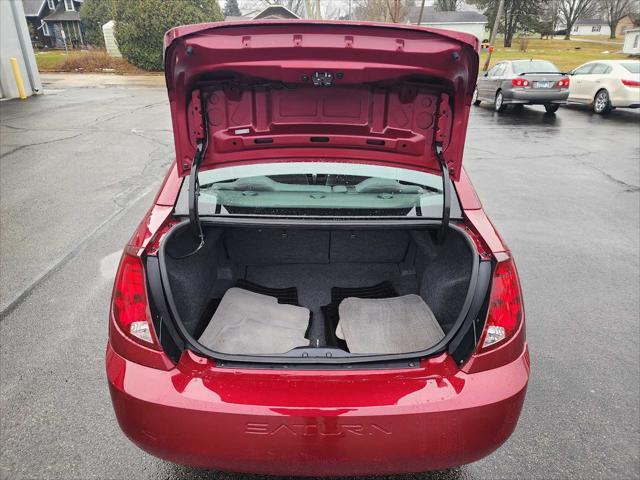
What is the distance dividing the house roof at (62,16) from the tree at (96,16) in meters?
8.74

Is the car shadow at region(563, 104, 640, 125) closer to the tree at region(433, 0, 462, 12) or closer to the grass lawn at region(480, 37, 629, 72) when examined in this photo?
the grass lawn at region(480, 37, 629, 72)

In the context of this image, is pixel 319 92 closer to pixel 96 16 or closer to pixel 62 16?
pixel 96 16

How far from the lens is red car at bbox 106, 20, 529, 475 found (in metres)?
1.54

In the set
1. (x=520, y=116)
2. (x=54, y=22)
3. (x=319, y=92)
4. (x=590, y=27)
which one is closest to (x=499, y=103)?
(x=520, y=116)

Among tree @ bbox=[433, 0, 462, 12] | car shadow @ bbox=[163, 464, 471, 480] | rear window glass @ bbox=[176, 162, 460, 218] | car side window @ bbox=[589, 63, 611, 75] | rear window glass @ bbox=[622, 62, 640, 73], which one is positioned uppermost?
tree @ bbox=[433, 0, 462, 12]

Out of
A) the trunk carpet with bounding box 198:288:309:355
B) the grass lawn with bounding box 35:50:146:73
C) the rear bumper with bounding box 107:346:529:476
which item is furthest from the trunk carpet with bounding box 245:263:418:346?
the grass lawn with bounding box 35:50:146:73

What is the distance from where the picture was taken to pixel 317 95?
2166 millimetres

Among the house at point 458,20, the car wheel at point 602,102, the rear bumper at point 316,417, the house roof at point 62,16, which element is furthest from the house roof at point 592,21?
the rear bumper at point 316,417

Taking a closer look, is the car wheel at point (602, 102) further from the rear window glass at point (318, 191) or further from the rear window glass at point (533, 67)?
the rear window glass at point (318, 191)

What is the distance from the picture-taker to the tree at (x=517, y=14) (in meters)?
49.8

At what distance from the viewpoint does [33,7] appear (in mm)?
47500

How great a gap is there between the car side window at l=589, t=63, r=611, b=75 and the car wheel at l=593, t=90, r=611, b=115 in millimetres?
548

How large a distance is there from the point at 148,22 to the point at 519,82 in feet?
67.2

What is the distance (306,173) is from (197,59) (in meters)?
0.71
